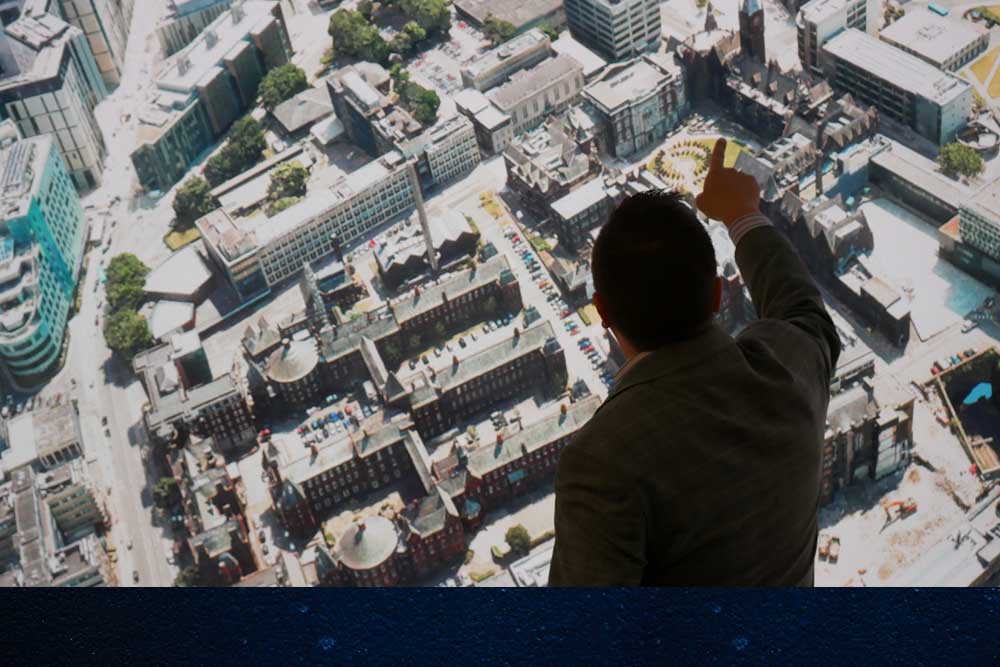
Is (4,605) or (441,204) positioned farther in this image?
(441,204)

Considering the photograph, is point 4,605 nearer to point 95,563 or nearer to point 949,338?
point 95,563

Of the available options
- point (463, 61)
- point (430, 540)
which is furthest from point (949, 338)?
point (463, 61)

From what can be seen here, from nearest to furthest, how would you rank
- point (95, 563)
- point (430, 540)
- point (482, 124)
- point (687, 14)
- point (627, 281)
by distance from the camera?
point (627, 281)
point (430, 540)
point (95, 563)
point (482, 124)
point (687, 14)

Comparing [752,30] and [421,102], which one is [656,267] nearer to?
[752,30]

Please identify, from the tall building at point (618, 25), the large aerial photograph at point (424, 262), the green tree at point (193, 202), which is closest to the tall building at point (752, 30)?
the large aerial photograph at point (424, 262)

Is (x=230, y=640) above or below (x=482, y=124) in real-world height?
above

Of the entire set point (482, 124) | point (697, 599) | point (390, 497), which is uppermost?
point (697, 599)

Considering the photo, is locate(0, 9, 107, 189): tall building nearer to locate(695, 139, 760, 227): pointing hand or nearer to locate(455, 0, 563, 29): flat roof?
locate(455, 0, 563, 29): flat roof

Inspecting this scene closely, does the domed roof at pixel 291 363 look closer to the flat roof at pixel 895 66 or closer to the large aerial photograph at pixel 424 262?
the large aerial photograph at pixel 424 262
